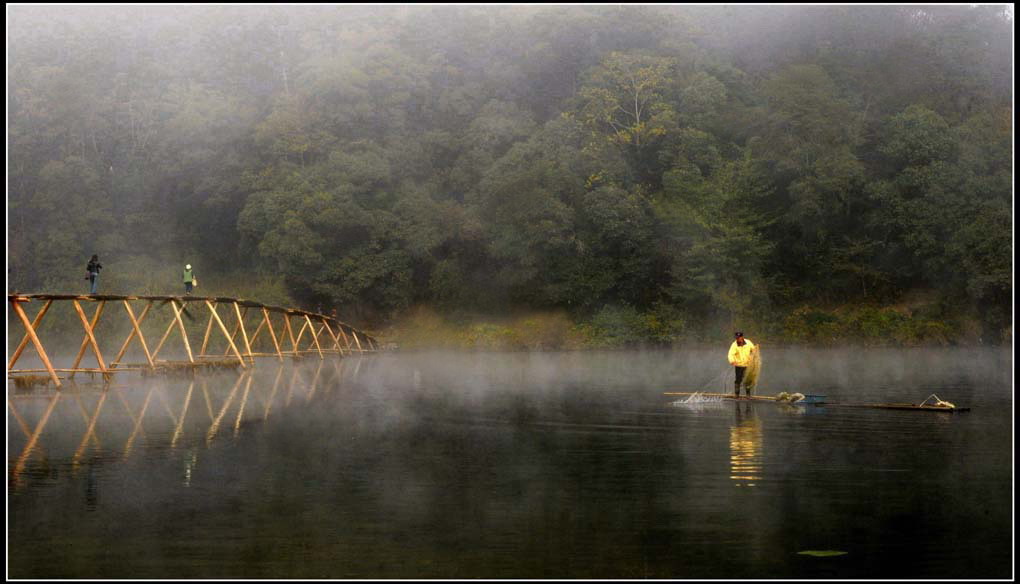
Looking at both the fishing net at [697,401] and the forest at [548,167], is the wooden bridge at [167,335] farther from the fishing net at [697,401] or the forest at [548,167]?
the fishing net at [697,401]

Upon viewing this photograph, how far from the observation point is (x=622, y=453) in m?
18.6

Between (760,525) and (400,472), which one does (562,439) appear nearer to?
(400,472)

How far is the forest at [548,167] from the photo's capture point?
205 ft

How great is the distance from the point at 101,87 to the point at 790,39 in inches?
1801

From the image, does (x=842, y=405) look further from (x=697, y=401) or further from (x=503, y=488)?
(x=503, y=488)

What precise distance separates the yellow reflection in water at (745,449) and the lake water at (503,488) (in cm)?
8

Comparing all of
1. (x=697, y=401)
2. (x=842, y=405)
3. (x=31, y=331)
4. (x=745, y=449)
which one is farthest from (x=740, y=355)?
(x=31, y=331)

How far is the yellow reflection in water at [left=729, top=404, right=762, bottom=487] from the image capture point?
15.9 m

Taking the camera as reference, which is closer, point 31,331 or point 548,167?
point 31,331

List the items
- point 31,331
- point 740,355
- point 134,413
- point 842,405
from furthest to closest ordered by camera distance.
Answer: point 31,331 < point 740,355 < point 842,405 < point 134,413

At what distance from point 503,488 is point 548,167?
162ft

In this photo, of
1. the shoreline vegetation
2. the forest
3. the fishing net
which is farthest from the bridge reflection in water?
the forest

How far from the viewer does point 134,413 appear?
2472 centimetres

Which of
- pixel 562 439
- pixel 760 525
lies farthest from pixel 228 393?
pixel 760 525
